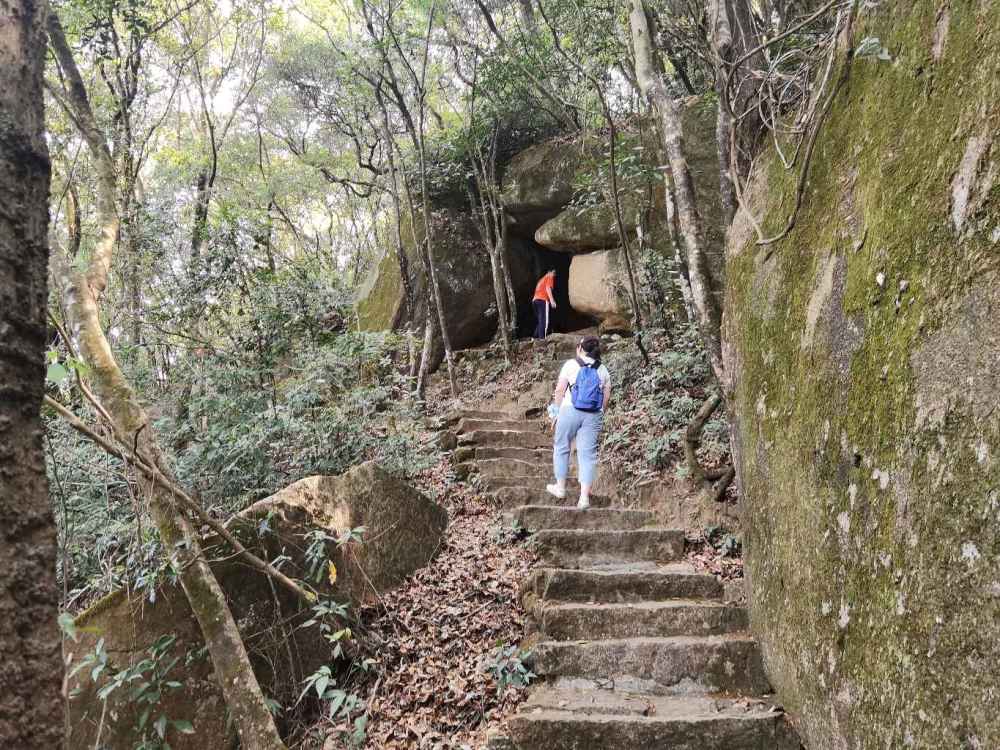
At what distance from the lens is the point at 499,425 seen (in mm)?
8852

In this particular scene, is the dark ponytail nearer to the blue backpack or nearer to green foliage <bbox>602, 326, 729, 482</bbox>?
the blue backpack

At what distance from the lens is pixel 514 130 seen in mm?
13289

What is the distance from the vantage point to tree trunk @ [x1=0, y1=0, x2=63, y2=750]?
43.9 inches

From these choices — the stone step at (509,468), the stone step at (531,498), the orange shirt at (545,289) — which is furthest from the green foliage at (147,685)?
the orange shirt at (545,289)

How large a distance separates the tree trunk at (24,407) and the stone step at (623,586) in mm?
3650

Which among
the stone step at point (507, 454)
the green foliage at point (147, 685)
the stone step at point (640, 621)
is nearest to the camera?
the green foliage at point (147, 685)

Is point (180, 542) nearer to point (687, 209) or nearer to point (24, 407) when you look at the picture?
point (24, 407)

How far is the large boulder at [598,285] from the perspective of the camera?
11938mm

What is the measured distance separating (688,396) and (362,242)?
16.2 metres

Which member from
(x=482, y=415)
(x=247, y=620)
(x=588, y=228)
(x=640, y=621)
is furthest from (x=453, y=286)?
(x=640, y=621)

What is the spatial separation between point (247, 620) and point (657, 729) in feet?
9.15

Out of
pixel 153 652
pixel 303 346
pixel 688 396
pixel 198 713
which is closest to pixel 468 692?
pixel 198 713

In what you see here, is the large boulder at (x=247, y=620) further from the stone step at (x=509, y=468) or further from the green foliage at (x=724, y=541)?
the green foliage at (x=724, y=541)

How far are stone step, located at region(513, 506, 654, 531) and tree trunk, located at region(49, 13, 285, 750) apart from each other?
2759 mm
